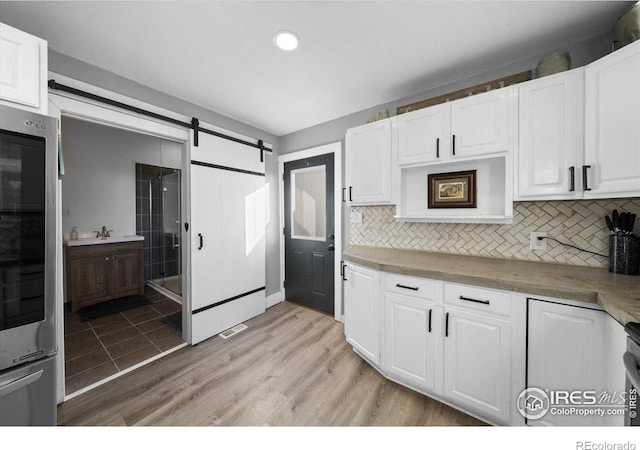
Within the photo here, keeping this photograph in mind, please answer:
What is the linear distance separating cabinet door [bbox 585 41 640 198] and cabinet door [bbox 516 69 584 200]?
6cm

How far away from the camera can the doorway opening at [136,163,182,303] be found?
3.90m

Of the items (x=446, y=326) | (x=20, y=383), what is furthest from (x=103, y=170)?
(x=446, y=326)

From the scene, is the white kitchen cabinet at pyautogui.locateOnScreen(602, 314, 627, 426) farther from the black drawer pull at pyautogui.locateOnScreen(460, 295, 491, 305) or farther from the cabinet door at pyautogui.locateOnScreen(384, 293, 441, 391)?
the cabinet door at pyautogui.locateOnScreen(384, 293, 441, 391)

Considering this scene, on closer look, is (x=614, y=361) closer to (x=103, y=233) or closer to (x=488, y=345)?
(x=488, y=345)

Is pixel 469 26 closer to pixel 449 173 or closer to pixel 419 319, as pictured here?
pixel 449 173

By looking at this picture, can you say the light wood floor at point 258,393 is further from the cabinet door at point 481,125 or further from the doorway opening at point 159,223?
the doorway opening at point 159,223

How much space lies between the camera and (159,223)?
4.17m

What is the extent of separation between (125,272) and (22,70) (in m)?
3.02

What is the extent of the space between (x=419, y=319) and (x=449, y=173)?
126 cm

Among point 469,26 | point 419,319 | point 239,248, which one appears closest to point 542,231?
point 419,319

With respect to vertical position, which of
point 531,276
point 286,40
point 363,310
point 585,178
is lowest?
point 363,310

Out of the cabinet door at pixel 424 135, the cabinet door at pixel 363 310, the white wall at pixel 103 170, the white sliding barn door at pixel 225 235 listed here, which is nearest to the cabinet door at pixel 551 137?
the cabinet door at pixel 424 135

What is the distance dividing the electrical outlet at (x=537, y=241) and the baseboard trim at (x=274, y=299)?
9.51 ft

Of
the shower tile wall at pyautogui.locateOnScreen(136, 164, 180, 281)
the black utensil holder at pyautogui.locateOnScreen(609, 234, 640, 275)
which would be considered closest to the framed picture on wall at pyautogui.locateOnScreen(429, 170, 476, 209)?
the black utensil holder at pyautogui.locateOnScreen(609, 234, 640, 275)
